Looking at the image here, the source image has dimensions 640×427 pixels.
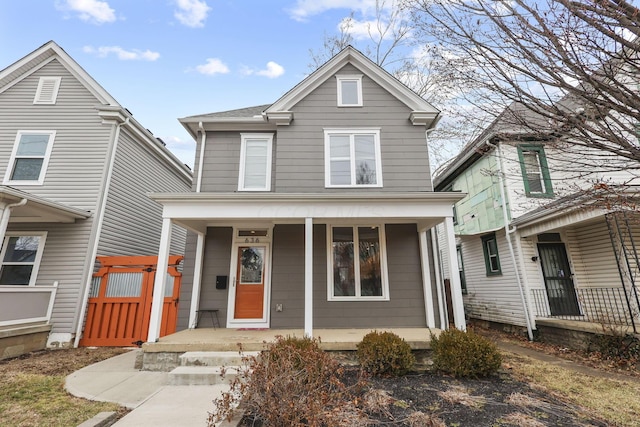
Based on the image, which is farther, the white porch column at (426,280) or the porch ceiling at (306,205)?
the white porch column at (426,280)

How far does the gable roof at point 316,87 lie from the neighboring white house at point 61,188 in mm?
2699

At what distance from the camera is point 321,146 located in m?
8.02

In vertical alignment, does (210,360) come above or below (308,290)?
below

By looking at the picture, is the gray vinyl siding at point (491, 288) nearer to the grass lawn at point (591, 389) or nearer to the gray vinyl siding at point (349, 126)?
the grass lawn at point (591, 389)

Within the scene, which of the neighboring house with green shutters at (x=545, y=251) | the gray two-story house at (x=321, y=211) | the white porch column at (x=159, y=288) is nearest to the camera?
the white porch column at (x=159, y=288)

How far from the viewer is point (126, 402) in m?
3.87

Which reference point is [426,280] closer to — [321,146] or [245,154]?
[321,146]

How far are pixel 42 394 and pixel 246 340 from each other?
298 cm

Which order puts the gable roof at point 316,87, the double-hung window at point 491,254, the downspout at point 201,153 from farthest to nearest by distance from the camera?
the double-hung window at point 491,254, the gable roof at point 316,87, the downspout at point 201,153

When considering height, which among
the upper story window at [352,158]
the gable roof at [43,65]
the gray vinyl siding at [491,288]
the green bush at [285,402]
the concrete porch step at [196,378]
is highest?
the gable roof at [43,65]

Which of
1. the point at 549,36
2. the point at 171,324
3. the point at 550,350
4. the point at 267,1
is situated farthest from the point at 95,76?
the point at 550,350

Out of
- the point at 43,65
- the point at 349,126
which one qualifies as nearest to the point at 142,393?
the point at 349,126

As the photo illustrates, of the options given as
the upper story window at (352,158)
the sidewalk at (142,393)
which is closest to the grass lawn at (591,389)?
the sidewalk at (142,393)

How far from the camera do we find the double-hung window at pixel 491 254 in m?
9.76
